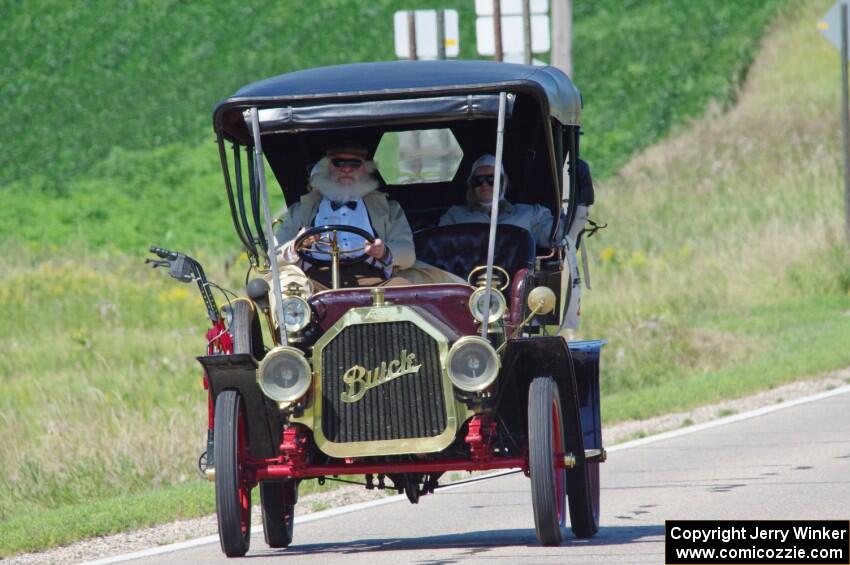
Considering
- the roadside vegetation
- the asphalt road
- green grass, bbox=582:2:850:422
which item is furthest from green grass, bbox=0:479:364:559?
green grass, bbox=582:2:850:422

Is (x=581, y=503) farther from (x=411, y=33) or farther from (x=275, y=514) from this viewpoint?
(x=411, y=33)

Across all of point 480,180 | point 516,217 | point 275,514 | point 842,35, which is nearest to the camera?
point 275,514

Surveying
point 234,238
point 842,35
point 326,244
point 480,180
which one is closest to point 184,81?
point 234,238

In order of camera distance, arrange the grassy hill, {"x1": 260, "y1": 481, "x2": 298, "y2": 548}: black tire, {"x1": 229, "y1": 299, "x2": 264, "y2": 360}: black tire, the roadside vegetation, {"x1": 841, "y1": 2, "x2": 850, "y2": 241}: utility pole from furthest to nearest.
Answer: the grassy hill, {"x1": 841, "y1": 2, "x2": 850, "y2": 241}: utility pole, the roadside vegetation, {"x1": 260, "y1": 481, "x2": 298, "y2": 548}: black tire, {"x1": 229, "y1": 299, "x2": 264, "y2": 360}: black tire

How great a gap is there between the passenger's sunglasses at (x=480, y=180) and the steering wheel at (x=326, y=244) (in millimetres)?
1135

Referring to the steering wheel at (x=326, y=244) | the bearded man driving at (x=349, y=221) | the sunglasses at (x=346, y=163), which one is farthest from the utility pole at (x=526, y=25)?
the steering wheel at (x=326, y=244)

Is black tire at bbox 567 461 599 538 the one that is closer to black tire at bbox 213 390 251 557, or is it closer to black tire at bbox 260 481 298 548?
black tire at bbox 260 481 298 548

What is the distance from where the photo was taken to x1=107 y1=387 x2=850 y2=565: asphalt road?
351 inches

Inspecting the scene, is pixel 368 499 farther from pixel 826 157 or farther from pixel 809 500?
pixel 826 157

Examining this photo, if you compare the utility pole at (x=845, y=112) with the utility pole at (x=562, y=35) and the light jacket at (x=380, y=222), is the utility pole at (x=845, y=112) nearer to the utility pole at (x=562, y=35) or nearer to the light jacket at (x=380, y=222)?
the utility pole at (x=562, y=35)

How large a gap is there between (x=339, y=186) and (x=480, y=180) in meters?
0.97

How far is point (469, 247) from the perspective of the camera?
402 inches

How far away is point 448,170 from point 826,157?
21.8 m

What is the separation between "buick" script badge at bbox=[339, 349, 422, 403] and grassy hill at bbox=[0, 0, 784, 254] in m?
27.7
